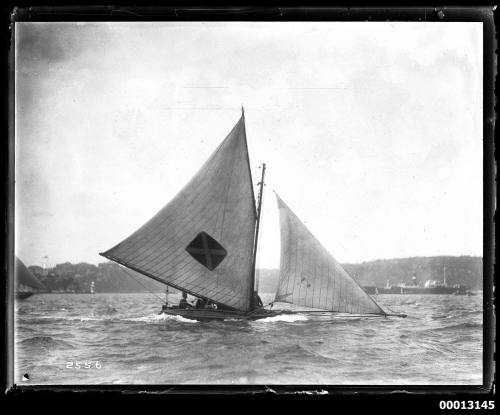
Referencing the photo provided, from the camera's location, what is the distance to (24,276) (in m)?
7.29

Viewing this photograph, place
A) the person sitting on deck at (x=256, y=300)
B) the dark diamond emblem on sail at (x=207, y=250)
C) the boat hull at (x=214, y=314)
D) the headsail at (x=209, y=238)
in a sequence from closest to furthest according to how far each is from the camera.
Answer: the headsail at (x=209, y=238), the dark diamond emblem on sail at (x=207, y=250), the boat hull at (x=214, y=314), the person sitting on deck at (x=256, y=300)

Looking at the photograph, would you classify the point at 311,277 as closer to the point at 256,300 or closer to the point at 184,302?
the point at 256,300

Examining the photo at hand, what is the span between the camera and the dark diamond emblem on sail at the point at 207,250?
28.3ft

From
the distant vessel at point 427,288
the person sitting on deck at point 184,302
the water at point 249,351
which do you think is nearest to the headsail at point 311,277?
the distant vessel at point 427,288

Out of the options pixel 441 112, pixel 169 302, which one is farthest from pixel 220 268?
pixel 441 112

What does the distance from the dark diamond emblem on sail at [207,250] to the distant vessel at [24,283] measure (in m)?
2.58

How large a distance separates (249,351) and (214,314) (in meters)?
1.78

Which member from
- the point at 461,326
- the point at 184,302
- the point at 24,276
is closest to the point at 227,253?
the point at 184,302

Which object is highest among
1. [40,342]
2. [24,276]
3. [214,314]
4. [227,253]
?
[227,253]

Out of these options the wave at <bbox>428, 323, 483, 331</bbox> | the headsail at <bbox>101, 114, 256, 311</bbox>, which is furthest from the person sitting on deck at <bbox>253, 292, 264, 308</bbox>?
the wave at <bbox>428, 323, 483, 331</bbox>

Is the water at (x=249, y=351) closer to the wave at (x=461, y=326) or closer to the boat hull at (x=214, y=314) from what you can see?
the wave at (x=461, y=326)

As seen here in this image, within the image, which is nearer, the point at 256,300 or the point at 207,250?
the point at 207,250

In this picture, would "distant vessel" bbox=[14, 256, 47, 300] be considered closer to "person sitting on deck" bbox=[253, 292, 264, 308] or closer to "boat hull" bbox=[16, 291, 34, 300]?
"boat hull" bbox=[16, 291, 34, 300]

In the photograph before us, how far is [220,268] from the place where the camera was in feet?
29.1
